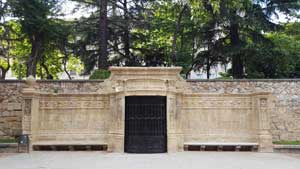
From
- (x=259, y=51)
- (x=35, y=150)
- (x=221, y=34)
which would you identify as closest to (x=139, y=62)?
(x=221, y=34)

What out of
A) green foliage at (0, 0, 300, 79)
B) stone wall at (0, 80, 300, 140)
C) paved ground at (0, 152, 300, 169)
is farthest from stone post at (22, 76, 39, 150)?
green foliage at (0, 0, 300, 79)

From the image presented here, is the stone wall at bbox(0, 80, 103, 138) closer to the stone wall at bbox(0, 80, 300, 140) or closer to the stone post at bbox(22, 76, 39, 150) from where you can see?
the stone wall at bbox(0, 80, 300, 140)

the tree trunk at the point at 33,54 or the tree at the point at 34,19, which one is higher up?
the tree at the point at 34,19

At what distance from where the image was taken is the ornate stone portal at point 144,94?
514 inches

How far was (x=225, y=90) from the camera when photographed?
15891 millimetres

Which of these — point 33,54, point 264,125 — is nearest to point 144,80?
point 264,125

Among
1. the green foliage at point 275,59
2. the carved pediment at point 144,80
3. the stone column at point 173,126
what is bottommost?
the stone column at point 173,126

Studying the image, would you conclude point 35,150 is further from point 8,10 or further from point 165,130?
point 8,10

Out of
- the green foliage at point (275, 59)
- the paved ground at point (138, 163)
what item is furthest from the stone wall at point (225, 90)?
the paved ground at point (138, 163)

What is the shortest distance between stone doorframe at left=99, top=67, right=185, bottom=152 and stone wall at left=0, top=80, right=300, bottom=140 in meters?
2.49

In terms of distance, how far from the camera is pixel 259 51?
19641 millimetres

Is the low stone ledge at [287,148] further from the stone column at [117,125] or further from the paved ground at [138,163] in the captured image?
the stone column at [117,125]

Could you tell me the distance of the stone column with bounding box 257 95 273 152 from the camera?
43.0 ft

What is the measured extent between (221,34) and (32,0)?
11.5 metres
